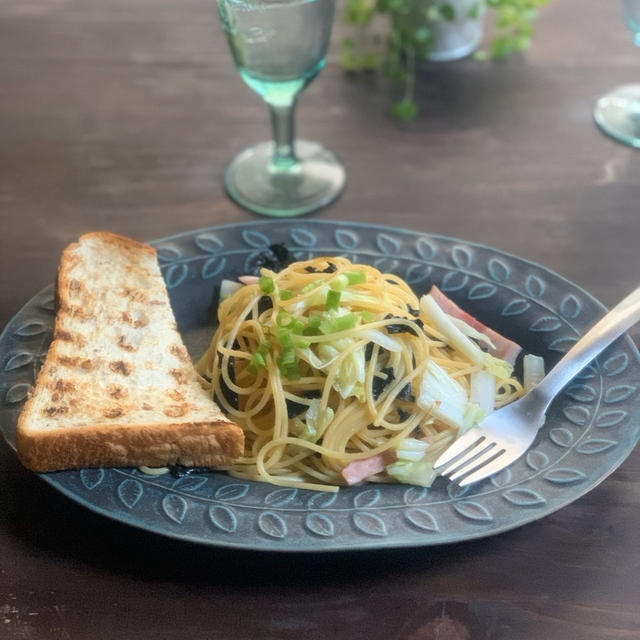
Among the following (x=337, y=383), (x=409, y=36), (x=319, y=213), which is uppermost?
(x=409, y=36)

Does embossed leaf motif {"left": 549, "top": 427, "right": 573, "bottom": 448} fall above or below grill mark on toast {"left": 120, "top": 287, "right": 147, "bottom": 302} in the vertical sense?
below

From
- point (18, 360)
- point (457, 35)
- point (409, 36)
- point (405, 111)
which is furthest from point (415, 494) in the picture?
point (457, 35)

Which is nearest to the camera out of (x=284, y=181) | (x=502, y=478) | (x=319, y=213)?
(x=502, y=478)

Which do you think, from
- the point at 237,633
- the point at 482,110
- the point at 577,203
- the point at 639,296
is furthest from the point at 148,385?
the point at 482,110

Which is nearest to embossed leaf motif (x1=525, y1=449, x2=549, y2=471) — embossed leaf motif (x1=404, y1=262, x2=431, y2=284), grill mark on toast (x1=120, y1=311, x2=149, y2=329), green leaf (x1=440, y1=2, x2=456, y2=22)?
embossed leaf motif (x1=404, y1=262, x2=431, y2=284)

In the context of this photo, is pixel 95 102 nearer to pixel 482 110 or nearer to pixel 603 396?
pixel 482 110

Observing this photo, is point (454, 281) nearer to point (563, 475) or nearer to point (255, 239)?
point (255, 239)

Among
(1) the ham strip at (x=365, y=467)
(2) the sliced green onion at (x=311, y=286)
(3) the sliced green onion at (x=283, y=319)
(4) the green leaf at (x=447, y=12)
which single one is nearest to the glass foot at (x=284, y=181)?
(4) the green leaf at (x=447, y=12)

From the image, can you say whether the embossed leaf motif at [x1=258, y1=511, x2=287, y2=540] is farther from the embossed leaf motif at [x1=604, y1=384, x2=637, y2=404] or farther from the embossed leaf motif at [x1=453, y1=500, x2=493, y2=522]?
the embossed leaf motif at [x1=604, y1=384, x2=637, y2=404]
